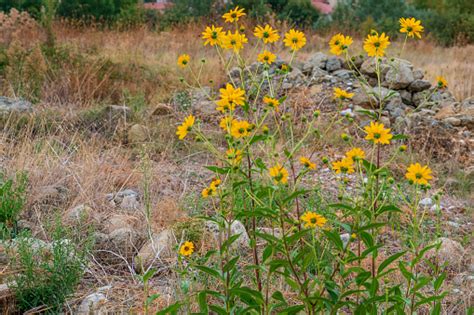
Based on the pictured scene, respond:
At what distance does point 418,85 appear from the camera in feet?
20.3

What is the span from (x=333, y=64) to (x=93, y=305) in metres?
5.37

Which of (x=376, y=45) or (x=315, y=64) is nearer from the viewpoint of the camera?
(x=376, y=45)

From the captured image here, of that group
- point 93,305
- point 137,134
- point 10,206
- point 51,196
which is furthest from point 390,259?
point 137,134

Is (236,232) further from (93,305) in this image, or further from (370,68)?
(370,68)

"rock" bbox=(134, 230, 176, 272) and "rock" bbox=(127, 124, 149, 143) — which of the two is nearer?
"rock" bbox=(134, 230, 176, 272)

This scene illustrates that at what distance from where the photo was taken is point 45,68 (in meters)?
6.01

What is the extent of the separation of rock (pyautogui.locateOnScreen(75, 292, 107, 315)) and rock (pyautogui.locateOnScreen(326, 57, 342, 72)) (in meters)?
5.24

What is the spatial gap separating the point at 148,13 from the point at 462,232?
14165 millimetres

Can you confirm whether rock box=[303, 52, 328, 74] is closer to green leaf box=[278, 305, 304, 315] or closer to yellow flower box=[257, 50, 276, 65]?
yellow flower box=[257, 50, 276, 65]

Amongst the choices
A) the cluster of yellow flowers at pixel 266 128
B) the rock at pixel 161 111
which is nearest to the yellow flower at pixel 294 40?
the cluster of yellow flowers at pixel 266 128

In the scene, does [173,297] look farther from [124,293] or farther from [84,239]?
[84,239]

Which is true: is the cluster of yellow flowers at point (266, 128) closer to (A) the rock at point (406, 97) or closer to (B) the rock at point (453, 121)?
(B) the rock at point (453, 121)

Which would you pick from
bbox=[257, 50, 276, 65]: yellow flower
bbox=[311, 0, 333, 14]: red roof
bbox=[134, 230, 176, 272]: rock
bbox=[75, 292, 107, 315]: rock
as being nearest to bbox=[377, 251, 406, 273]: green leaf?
bbox=[257, 50, 276, 65]: yellow flower

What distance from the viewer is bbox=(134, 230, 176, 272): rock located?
2.67 meters
